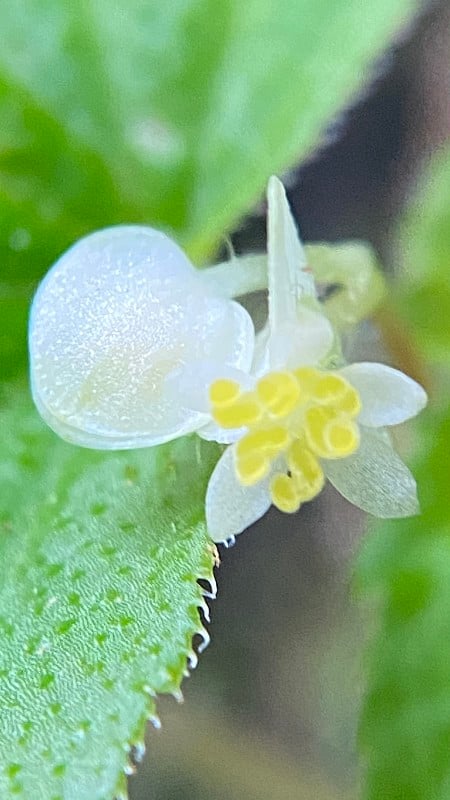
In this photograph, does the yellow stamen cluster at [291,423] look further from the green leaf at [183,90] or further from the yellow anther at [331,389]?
the green leaf at [183,90]

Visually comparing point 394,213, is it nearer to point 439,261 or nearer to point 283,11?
point 439,261

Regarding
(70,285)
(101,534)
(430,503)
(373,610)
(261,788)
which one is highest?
(70,285)

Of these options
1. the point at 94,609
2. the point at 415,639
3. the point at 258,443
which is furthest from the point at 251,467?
the point at 415,639

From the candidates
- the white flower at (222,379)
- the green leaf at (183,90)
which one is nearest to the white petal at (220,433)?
the white flower at (222,379)

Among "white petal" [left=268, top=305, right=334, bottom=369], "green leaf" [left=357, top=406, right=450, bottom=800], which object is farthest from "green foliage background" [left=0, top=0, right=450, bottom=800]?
"white petal" [left=268, top=305, right=334, bottom=369]

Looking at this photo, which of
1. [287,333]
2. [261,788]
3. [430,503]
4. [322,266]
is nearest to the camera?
[287,333]

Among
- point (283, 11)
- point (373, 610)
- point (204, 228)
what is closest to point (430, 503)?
point (373, 610)
